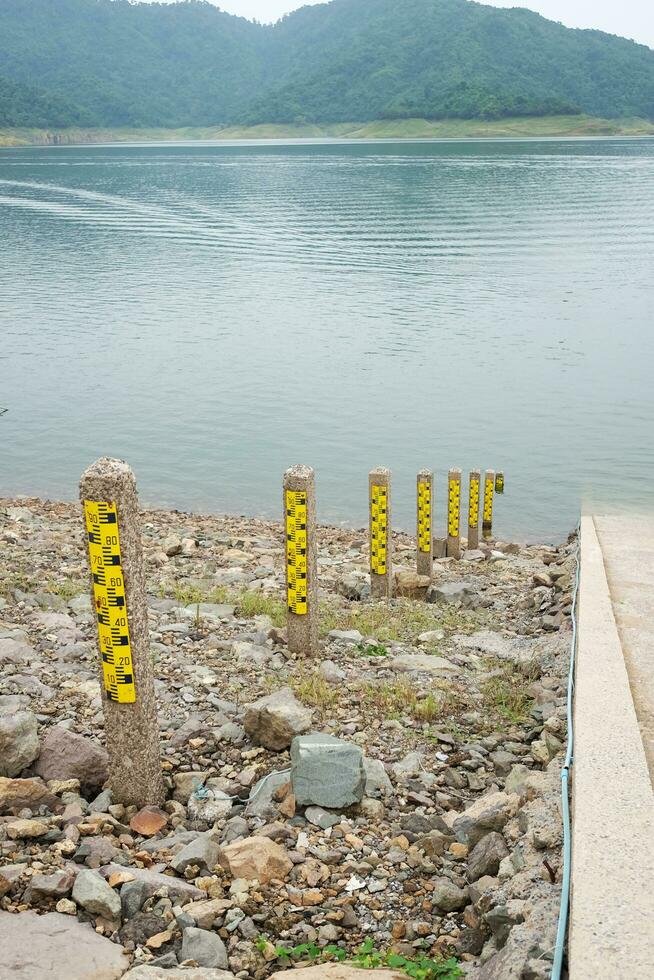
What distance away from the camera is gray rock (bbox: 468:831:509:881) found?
4648 mm

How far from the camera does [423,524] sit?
11906 mm

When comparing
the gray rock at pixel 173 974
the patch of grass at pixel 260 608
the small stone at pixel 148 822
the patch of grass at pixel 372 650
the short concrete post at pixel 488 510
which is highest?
the gray rock at pixel 173 974

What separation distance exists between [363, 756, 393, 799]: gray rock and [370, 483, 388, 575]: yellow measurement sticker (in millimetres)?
4639

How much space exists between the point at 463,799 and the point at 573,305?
1285 inches

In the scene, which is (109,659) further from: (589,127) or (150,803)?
(589,127)

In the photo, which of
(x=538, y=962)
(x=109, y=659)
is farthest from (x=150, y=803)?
(x=538, y=962)

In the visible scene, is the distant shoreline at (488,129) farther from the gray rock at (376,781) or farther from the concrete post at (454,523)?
the gray rock at (376,781)

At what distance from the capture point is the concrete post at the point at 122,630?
16.0ft

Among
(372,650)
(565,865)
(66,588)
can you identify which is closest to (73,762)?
(565,865)

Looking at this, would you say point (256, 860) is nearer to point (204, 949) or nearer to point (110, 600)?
point (204, 949)

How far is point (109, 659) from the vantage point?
516cm

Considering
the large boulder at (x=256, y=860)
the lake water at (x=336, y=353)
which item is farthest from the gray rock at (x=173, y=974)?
the lake water at (x=336, y=353)

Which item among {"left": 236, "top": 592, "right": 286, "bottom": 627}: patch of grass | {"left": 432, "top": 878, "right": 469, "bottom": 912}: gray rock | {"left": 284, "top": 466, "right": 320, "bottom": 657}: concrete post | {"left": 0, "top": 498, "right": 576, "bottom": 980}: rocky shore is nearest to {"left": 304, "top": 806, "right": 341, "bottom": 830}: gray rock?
{"left": 0, "top": 498, "right": 576, "bottom": 980}: rocky shore

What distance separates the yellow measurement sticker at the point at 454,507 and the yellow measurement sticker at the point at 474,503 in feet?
2.10
